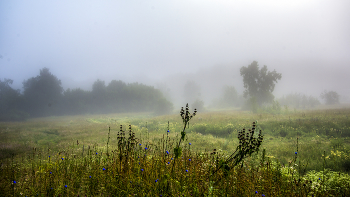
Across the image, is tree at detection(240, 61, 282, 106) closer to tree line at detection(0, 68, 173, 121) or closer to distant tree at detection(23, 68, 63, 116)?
tree line at detection(0, 68, 173, 121)

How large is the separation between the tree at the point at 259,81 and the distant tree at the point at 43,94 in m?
57.0

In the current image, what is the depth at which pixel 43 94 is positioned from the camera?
44.6m

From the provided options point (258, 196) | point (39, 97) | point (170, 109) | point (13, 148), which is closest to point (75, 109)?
point (39, 97)

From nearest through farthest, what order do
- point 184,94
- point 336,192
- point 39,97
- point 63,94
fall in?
point 336,192, point 39,97, point 63,94, point 184,94

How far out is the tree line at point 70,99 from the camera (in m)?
38.2

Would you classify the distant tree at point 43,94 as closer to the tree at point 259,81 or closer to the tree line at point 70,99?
the tree line at point 70,99

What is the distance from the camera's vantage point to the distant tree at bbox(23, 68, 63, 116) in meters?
42.3

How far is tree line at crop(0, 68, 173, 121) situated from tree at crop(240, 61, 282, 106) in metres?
25.2

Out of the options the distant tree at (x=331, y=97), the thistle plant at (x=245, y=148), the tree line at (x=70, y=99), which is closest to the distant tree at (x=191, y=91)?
the tree line at (x=70, y=99)

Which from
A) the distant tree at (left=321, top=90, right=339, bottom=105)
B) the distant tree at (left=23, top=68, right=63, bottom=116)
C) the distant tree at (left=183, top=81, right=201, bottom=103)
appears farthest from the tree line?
the distant tree at (left=321, top=90, right=339, bottom=105)

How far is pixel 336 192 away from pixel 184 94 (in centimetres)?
7858

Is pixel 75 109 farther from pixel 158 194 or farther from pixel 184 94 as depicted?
pixel 158 194

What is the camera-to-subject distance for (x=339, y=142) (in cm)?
928

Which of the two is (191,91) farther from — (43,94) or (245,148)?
(245,148)
